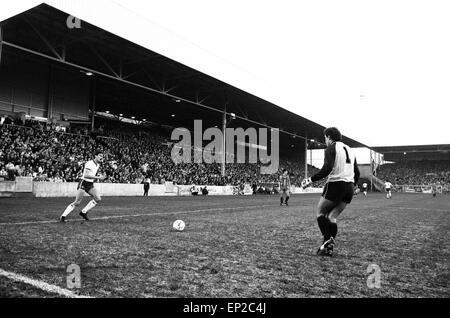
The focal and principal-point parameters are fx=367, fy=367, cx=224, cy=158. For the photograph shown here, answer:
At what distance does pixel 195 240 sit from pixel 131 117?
4276 cm

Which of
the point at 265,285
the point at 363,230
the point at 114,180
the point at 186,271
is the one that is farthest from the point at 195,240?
the point at 114,180

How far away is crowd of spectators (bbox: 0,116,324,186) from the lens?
2338 cm

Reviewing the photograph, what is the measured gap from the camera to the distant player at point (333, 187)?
18.2 ft

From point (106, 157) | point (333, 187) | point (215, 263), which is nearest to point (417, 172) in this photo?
point (106, 157)

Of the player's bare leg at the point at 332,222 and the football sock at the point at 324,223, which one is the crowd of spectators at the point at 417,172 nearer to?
the player's bare leg at the point at 332,222

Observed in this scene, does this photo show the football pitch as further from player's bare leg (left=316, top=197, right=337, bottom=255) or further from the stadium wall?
the stadium wall

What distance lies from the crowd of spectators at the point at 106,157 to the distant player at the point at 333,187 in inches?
814

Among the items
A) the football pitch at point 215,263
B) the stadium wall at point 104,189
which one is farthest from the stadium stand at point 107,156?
the football pitch at point 215,263

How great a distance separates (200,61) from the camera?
2734 cm

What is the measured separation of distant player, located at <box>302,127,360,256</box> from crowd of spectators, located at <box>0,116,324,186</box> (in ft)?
67.8

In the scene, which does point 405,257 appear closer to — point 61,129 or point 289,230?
point 289,230

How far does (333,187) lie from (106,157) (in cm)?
2630
